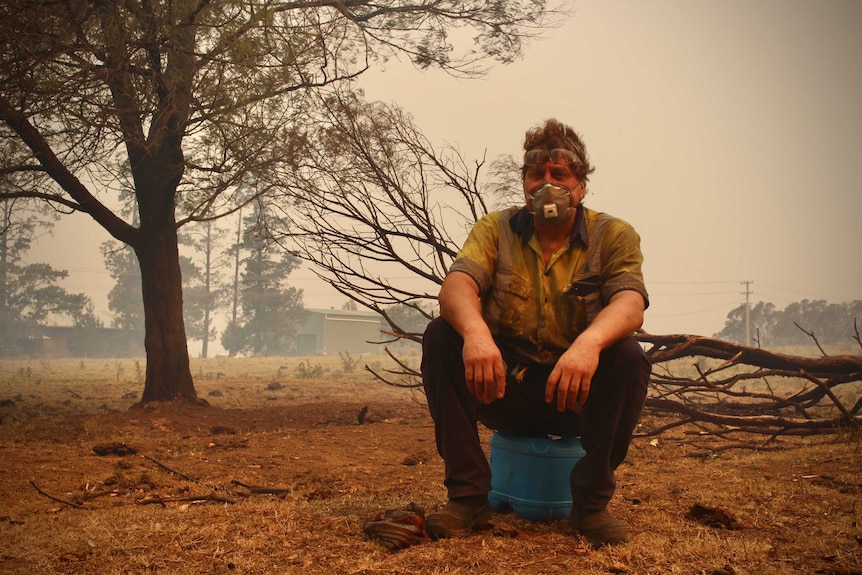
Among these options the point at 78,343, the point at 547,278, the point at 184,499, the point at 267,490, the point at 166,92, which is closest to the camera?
the point at 547,278

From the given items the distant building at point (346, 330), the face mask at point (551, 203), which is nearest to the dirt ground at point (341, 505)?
the face mask at point (551, 203)

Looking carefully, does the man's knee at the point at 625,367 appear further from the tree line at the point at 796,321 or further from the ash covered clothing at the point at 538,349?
the tree line at the point at 796,321

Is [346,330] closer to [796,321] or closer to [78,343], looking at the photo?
[78,343]

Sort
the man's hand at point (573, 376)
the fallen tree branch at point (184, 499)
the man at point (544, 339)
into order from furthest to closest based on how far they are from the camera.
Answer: the fallen tree branch at point (184, 499)
the man at point (544, 339)
the man's hand at point (573, 376)

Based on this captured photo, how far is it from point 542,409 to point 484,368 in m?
0.52

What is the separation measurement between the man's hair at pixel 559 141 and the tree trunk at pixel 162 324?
6.83m

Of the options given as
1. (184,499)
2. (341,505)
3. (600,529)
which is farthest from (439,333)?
(184,499)

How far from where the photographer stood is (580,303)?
251 centimetres

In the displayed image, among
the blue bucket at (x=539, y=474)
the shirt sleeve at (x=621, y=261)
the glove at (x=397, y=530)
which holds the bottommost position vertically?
the glove at (x=397, y=530)

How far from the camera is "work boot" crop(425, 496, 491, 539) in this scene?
→ 2.34m

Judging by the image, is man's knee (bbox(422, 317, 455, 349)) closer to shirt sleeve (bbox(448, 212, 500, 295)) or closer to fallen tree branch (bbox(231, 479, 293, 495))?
shirt sleeve (bbox(448, 212, 500, 295))

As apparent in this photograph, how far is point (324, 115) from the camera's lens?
7414 millimetres

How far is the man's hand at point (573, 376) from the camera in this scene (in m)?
2.12

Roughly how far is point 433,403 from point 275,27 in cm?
553
